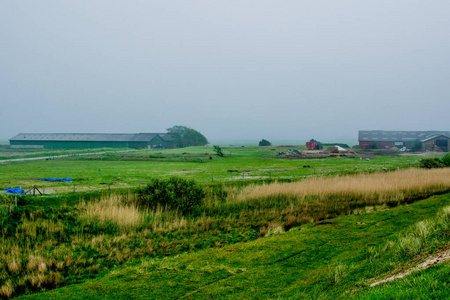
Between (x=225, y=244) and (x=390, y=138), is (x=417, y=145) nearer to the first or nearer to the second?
(x=390, y=138)

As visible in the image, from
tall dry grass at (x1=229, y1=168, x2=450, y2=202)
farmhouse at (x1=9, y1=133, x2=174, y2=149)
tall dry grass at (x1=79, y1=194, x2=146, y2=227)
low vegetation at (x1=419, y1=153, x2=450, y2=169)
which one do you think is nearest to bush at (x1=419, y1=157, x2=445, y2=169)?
low vegetation at (x1=419, y1=153, x2=450, y2=169)

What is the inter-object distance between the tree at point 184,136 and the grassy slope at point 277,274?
83.9 metres

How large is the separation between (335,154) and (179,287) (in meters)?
51.2

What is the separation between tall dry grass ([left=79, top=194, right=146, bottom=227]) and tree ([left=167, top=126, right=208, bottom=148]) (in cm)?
7681

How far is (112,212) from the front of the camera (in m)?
14.6

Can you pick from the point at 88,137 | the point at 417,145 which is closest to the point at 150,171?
the point at 417,145

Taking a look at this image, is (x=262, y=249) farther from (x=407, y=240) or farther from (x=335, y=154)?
(x=335, y=154)

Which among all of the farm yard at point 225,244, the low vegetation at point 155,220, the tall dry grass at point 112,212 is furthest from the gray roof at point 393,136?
the tall dry grass at point 112,212

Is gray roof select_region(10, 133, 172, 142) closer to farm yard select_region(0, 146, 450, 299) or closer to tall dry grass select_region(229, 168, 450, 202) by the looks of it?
farm yard select_region(0, 146, 450, 299)

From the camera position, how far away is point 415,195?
750 inches

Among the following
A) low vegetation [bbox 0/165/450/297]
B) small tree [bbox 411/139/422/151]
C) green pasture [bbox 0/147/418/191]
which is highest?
small tree [bbox 411/139/422/151]

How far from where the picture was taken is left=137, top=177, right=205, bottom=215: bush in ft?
54.7

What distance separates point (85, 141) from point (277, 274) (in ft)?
261

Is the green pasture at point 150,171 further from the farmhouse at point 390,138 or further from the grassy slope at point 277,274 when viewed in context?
the farmhouse at point 390,138
